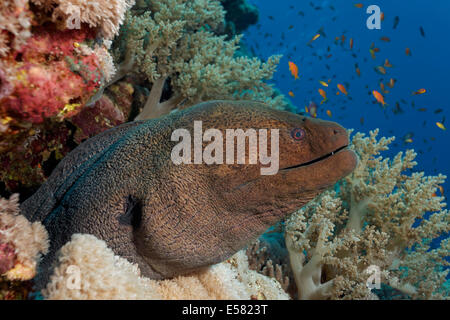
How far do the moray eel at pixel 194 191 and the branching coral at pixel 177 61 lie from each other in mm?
2140

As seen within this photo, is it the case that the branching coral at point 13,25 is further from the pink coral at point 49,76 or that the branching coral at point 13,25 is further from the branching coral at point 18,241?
the branching coral at point 18,241

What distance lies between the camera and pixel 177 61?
415 cm

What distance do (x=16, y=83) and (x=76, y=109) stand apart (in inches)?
12.2

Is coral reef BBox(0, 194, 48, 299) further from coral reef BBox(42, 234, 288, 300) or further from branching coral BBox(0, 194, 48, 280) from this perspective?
coral reef BBox(42, 234, 288, 300)

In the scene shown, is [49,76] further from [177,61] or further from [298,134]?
[177,61]

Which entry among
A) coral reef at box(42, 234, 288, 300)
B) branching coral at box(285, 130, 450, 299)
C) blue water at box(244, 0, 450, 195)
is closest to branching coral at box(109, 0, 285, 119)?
branching coral at box(285, 130, 450, 299)

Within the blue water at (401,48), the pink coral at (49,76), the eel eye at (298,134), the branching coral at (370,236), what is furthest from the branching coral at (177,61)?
the blue water at (401,48)

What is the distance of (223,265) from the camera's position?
7.12 ft

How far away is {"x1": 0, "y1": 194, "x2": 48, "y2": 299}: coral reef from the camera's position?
4.24 ft

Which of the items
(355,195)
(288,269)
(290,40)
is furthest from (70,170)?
(290,40)

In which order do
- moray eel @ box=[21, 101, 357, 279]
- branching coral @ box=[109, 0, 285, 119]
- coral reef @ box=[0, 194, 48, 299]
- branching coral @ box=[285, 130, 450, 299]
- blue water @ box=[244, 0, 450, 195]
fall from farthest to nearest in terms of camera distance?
1. blue water @ box=[244, 0, 450, 195]
2. branching coral @ box=[109, 0, 285, 119]
3. branching coral @ box=[285, 130, 450, 299]
4. moray eel @ box=[21, 101, 357, 279]
5. coral reef @ box=[0, 194, 48, 299]

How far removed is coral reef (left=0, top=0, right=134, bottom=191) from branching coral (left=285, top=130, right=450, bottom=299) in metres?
2.68

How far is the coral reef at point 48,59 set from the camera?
1187 mm
